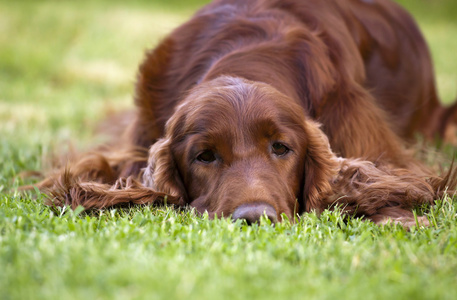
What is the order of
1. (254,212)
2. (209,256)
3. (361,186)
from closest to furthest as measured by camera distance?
(209,256) → (254,212) → (361,186)

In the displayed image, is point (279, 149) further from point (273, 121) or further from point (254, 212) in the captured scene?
point (254, 212)

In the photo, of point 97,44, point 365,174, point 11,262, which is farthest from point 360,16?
point 97,44

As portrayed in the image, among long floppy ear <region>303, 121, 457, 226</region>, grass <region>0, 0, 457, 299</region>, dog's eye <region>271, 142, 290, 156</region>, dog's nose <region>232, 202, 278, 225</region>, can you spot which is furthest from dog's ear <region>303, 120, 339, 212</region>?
dog's nose <region>232, 202, 278, 225</region>

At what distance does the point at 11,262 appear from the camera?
1.71 metres

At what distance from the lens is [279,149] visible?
A: 2.54m

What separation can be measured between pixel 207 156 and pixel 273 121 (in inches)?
13.0

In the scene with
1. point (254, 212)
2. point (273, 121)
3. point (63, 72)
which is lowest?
point (63, 72)

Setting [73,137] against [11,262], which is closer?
[11,262]

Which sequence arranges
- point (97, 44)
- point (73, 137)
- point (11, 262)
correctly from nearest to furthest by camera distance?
1. point (11, 262)
2. point (73, 137)
3. point (97, 44)

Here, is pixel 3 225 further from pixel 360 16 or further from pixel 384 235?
pixel 360 16

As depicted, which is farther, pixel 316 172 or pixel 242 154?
pixel 316 172

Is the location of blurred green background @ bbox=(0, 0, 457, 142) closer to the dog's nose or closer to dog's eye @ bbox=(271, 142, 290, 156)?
dog's eye @ bbox=(271, 142, 290, 156)

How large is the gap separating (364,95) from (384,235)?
4.40 ft

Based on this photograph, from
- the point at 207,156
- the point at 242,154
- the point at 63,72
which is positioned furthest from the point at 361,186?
the point at 63,72
